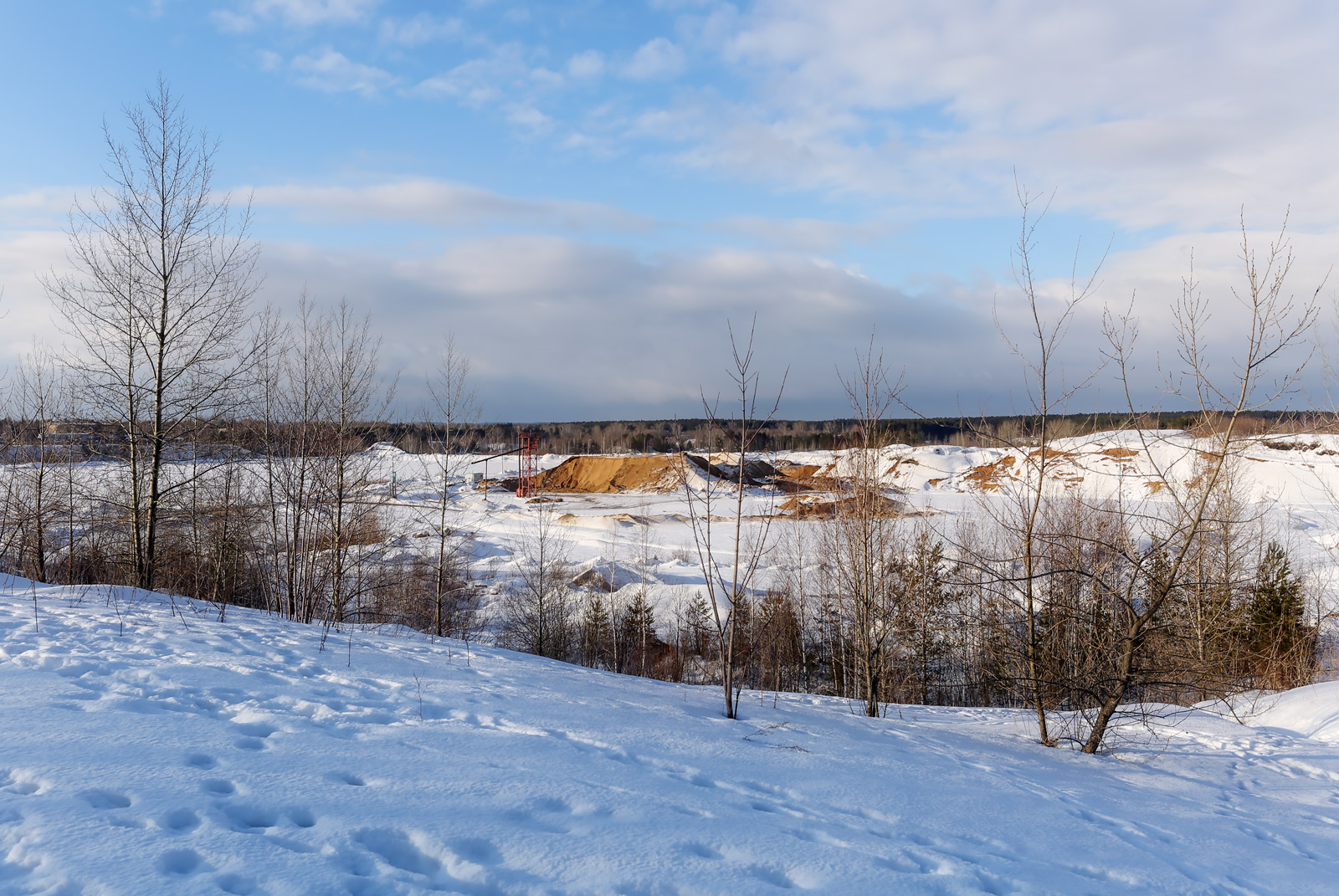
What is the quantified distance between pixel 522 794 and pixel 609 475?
167ft

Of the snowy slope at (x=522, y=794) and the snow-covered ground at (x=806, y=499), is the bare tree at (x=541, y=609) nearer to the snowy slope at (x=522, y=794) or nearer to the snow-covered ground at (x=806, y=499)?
the snow-covered ground at (x=806, y=499)

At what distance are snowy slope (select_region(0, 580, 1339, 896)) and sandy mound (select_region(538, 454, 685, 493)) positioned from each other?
1704 inches

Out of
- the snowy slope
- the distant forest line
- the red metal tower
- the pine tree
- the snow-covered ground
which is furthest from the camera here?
the red metal tower

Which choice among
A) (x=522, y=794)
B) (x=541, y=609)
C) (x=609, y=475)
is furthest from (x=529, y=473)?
(x=522, y=794)

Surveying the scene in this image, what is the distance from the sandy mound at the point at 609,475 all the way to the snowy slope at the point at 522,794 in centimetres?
4329

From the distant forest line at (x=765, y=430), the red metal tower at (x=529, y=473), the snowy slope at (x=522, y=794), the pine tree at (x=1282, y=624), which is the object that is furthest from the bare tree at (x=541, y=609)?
the red metal tower at (x=529, y=473)

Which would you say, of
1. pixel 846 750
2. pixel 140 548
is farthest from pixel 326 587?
pixel 846 750

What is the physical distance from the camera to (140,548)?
38.1ft

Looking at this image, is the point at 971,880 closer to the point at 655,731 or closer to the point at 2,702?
the point at 655,731

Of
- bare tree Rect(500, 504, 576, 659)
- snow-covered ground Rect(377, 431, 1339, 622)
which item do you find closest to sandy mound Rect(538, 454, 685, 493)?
snow-covered ground Rect(377, 431, 1339, 622)

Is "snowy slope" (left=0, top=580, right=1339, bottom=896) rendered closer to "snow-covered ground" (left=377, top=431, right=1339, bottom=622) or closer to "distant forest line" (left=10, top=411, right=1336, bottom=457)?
"distant forest line" (left=10, top=411, right=1336, bottom=457)

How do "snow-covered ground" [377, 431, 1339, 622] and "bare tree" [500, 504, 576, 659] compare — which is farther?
"snow-covered ground" [377, 431, 1339, 622]

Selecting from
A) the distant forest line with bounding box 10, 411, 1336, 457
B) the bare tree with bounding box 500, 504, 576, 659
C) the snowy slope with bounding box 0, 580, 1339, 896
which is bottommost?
the bare tree with bounding box 500, 504, 576, 659

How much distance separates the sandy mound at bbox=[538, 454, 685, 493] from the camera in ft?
168
